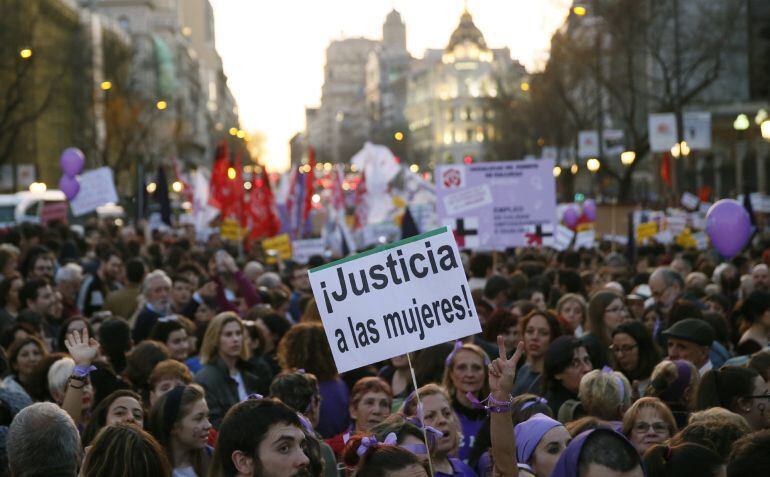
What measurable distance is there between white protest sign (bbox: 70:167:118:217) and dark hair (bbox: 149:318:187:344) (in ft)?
42.8

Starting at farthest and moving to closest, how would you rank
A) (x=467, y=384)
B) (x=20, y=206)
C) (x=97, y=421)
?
(x=20, y=206) < (x=467, y=384) < (x=97, y=421)

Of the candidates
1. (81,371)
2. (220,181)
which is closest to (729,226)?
(81,371)

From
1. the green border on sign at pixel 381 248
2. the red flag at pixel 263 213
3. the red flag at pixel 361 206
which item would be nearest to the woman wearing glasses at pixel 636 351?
the green border on sign at pixel 381 248

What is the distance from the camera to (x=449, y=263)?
6469 millimetres

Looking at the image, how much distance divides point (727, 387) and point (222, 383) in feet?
10.7

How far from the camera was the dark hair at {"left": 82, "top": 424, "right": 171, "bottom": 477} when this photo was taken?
5551 mm

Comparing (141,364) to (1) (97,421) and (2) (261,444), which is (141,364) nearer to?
(1) (97,421)

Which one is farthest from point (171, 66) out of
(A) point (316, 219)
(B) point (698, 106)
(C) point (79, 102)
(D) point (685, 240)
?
(D) point (685, 240)

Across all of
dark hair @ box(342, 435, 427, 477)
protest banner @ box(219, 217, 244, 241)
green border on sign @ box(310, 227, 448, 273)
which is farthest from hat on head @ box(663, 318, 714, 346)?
protest banner @ box(219, 217, 244, 241)

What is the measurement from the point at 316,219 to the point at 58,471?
36405 mm

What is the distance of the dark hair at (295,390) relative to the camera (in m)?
7.26

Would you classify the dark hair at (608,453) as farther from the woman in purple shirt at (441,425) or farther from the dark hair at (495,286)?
the dark hair at (495,286)

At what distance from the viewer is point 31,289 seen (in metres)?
12.1

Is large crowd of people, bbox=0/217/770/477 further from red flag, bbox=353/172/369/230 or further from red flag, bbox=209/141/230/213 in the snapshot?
red flag, bbox=353/172/369/230
